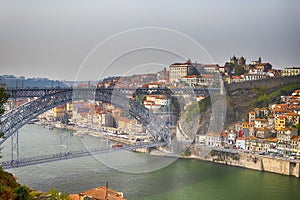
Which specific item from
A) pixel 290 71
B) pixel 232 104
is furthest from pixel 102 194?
pixel 290 71

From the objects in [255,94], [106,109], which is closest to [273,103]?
[255,94]

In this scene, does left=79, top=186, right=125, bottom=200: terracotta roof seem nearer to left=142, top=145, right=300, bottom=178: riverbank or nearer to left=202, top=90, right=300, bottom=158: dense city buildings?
left=142, top=145, right=300, bottom=178: riverbank

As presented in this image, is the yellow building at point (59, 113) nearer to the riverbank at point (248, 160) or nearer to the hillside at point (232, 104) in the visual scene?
the hillside at point (232, 104)

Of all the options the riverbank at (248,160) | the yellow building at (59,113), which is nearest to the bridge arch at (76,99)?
the riverbank at (248,160)

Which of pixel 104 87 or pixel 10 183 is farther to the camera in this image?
Answer: pixel 104 87

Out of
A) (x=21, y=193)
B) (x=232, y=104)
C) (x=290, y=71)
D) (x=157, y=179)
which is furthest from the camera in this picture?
(x=290, y=71)

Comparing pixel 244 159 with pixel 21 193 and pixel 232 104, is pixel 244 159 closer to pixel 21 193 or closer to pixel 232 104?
pixel 232 104

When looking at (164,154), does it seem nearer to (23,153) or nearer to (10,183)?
(23,153)

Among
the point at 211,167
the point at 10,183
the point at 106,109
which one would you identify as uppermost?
the point at 106,109
